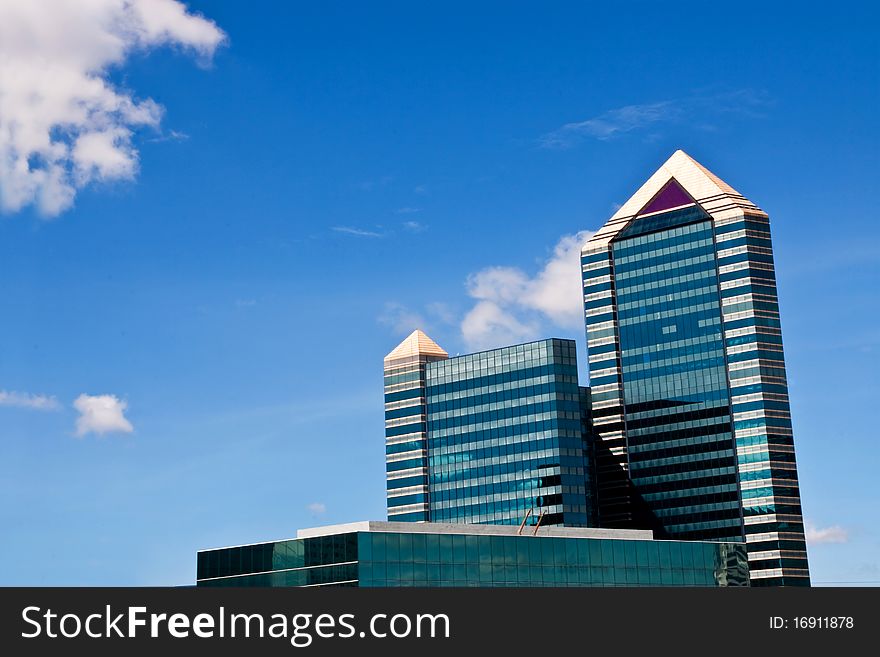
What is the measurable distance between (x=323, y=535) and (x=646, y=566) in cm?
3243

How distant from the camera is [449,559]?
121938mm

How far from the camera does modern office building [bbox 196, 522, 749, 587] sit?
119500 millimetres

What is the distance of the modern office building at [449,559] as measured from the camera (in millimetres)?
119500
